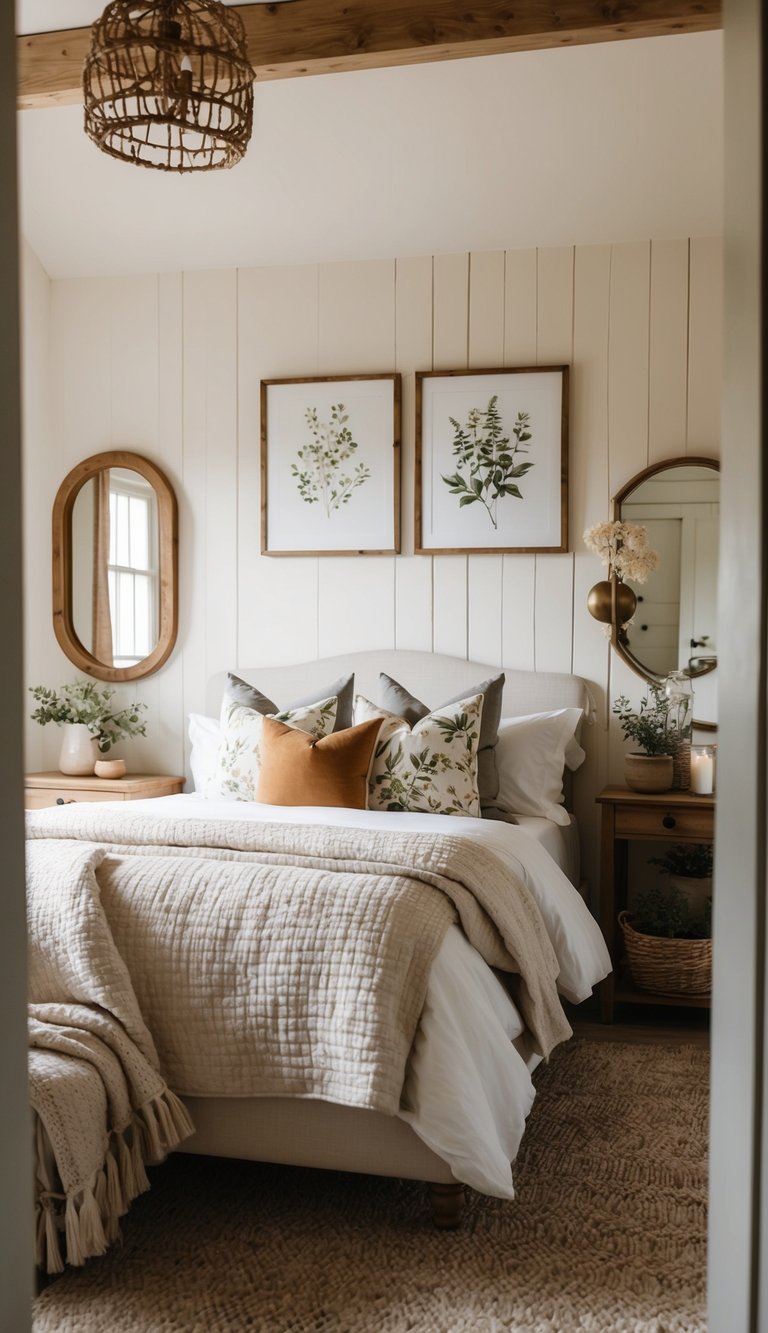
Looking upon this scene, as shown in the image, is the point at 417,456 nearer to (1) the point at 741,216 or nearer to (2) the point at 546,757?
(2) the point at 546,757

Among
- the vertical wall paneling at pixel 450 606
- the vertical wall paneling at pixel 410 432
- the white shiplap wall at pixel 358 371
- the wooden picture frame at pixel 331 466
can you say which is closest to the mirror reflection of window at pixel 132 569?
the white shiplap wall at pixel 358 371

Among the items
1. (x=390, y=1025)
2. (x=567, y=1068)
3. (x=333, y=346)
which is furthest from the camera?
(x=333, y=346)

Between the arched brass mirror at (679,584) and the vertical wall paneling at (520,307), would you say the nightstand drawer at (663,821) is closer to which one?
the arched brass mirror at (679,584)

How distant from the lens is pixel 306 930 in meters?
2.41

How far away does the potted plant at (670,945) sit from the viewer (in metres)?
3.70

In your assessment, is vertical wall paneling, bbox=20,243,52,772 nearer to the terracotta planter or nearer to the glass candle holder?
the terracotta planter

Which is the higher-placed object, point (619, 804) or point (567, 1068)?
point (619, 804)

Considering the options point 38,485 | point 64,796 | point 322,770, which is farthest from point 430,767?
point 38,485

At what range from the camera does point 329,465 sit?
4527 mm

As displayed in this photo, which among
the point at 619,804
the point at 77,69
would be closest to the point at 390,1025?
the point at 619,804

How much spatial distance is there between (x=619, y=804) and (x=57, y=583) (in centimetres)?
250

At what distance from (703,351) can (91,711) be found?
269 cm

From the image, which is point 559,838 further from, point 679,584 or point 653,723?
point 679,584

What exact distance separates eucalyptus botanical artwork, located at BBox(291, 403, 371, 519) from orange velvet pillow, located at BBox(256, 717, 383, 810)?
1.22 meters
